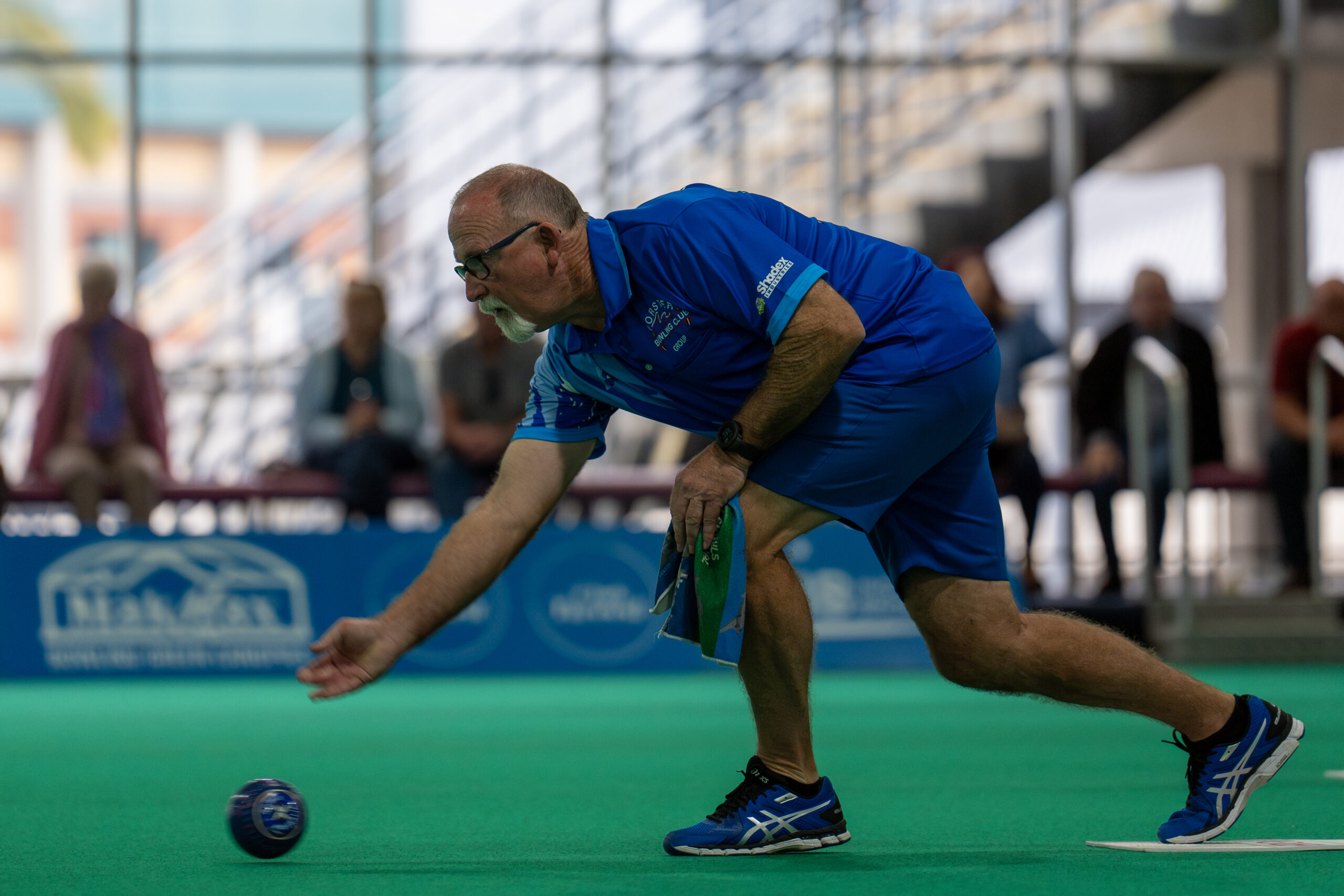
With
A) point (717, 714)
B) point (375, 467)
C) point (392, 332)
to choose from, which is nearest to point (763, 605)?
point (717, 714)

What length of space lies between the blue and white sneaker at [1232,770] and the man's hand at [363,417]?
6148 millimetres

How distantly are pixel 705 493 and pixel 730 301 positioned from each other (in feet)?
1.15

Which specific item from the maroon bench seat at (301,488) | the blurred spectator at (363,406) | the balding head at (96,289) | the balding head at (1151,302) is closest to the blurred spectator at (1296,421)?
the balding head at (1151,302)

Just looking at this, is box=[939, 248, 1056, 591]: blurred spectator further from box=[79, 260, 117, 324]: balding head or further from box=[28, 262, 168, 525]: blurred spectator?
box=[79, 260, 117, 324]: balding head

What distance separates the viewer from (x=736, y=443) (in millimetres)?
3219

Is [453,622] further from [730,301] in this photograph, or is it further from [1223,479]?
[730,301]

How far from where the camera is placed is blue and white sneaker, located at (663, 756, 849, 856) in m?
3.33

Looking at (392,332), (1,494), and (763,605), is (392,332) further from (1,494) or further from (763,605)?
(763,605)

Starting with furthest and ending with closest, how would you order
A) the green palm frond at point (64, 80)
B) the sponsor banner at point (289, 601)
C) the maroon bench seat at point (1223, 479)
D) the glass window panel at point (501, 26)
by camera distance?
1. the glass window panel at point (501, 26)
2. the green palm frond at point (64, 80)
3. the maroon bench seat at point (1223, 479)
4. the sponsor banner at point (289, 601)

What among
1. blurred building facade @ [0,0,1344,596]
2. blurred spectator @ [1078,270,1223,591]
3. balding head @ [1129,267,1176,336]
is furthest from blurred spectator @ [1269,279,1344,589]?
blurred building facade @ [0,0,1344,596]

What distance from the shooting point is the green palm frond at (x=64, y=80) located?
40.9 feet

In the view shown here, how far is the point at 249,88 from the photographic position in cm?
1265

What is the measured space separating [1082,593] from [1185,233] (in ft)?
12.3

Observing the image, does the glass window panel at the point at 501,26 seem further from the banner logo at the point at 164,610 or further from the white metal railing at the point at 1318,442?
the white metal railing at the point at 1318,442
